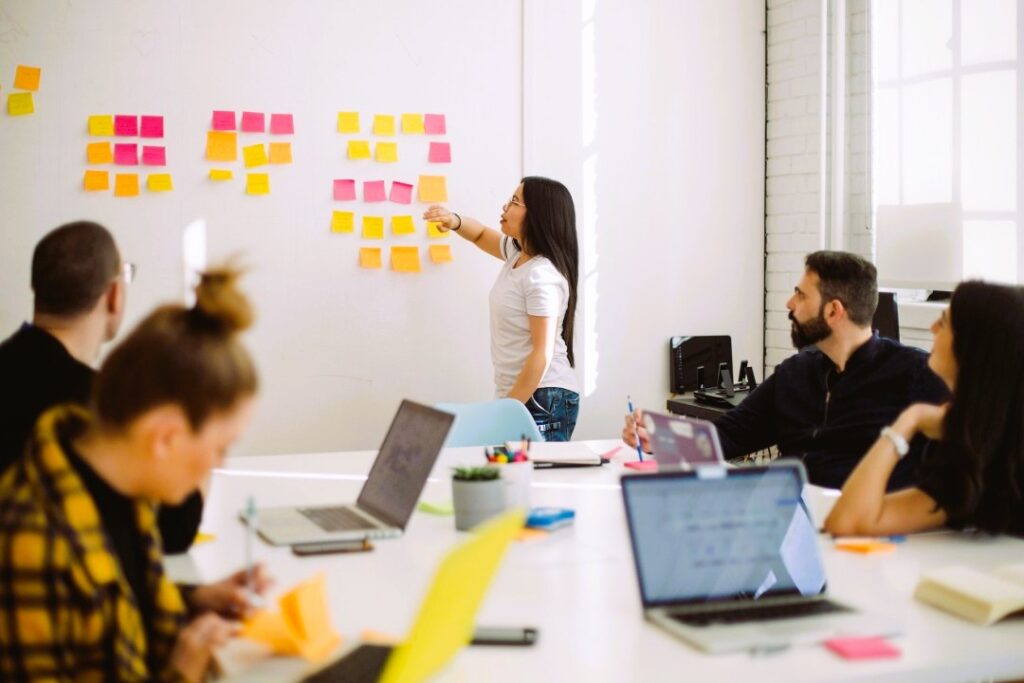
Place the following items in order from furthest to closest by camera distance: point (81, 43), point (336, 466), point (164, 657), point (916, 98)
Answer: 1. point (916, 98)
2. point (81, 43)
3. point (336, 466)
4. point (164, 657)

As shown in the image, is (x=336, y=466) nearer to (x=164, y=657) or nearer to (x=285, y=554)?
(x=285, y=554)

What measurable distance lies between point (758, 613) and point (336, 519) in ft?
3.18

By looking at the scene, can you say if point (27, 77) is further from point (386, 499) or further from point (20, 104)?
point (386, 499)

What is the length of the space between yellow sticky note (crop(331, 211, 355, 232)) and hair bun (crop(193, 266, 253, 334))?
2849mm

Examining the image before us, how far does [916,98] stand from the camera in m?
4.29

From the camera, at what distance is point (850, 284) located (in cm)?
309

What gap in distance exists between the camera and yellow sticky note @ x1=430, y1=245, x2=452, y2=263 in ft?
14.2

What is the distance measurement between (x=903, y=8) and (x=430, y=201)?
205 cm

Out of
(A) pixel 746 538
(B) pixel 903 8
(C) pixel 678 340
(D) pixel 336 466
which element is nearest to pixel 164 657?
(A) pixel 746 538

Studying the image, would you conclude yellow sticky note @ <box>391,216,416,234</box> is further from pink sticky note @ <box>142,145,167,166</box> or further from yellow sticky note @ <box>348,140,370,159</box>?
pink sticky note @ <box>142,145,167,166</box>

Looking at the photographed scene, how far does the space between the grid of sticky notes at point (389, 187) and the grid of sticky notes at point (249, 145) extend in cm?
23

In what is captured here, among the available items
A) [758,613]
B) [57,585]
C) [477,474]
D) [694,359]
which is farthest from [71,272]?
[694,359]

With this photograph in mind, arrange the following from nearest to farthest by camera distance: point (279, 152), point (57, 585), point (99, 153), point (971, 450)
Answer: point (57, 585), point (971, 450), point (99, 153), point (279, 152)

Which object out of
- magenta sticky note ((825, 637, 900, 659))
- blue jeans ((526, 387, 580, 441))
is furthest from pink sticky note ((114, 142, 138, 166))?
magenta sticky note ((825, 637, 900, 659))
